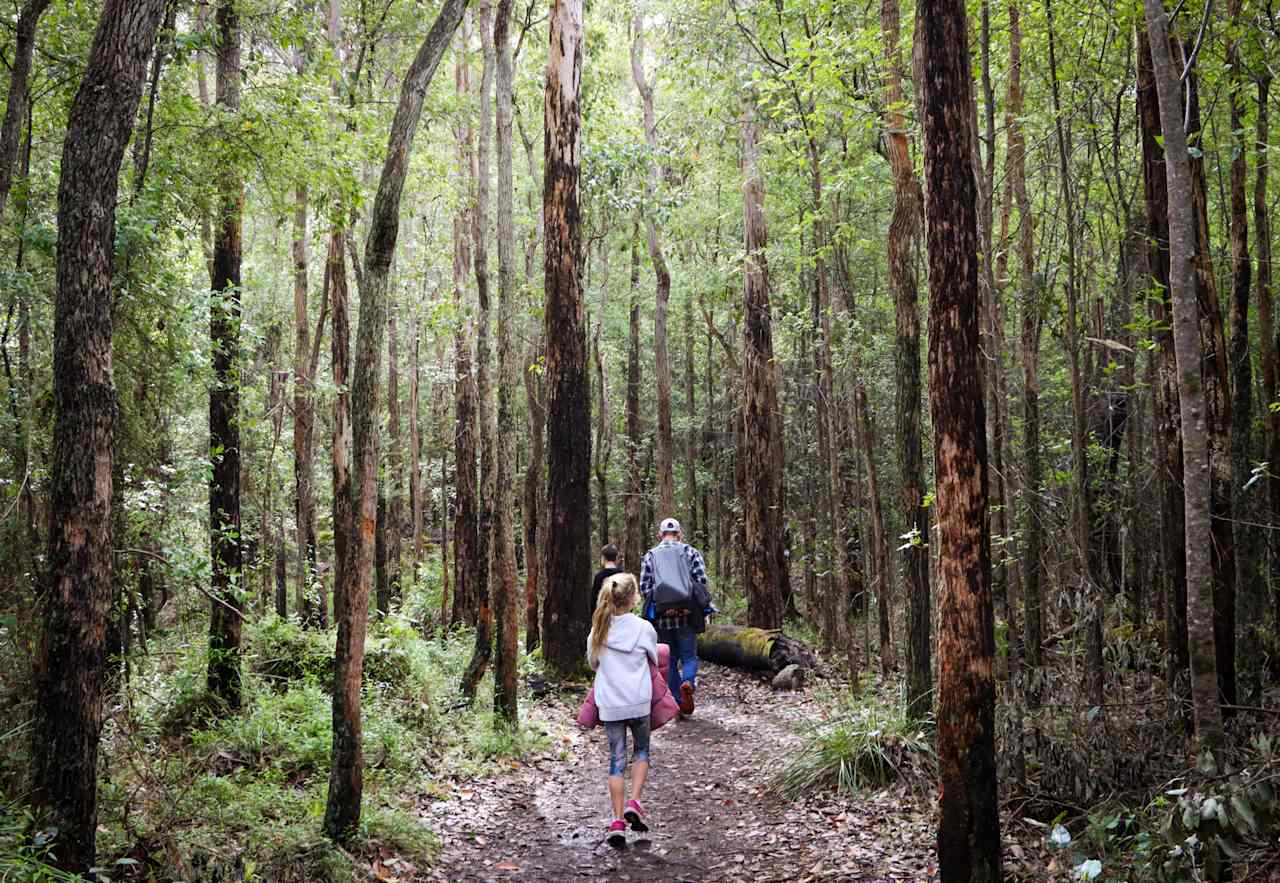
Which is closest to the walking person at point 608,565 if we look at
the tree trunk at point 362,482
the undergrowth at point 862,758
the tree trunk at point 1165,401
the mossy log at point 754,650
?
the mossy log at point 754,650

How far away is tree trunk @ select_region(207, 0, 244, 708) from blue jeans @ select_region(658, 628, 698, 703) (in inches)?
195

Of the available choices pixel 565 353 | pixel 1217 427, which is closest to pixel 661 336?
pixel 565 353

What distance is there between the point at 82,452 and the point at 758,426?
12458 mm

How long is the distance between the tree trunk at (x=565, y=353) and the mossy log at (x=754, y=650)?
9.28 ft

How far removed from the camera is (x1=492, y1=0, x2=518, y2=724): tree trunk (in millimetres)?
9328

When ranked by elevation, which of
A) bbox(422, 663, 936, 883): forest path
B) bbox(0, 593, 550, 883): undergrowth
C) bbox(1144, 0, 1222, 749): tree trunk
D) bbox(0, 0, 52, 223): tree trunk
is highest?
bbox(0, 0, 52, 223): tree trunk

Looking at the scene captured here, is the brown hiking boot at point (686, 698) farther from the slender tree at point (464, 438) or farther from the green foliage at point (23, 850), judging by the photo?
the green foliage at point (23, 850)

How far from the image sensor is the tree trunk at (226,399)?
9.33 metres

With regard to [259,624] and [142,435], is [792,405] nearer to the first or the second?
[259,624]

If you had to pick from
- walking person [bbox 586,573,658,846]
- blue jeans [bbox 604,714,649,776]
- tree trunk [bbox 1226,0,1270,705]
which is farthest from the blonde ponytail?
tree trunk [bbox 1226,0,1270,705]

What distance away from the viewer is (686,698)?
10.7 meters

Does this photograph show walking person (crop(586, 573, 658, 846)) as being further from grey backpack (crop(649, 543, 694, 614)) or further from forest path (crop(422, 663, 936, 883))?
grey backpack (crop(649, 543, 694, 614))

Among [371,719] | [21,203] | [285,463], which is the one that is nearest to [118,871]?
[371,719]

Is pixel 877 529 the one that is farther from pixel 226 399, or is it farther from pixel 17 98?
pixel 17 98
